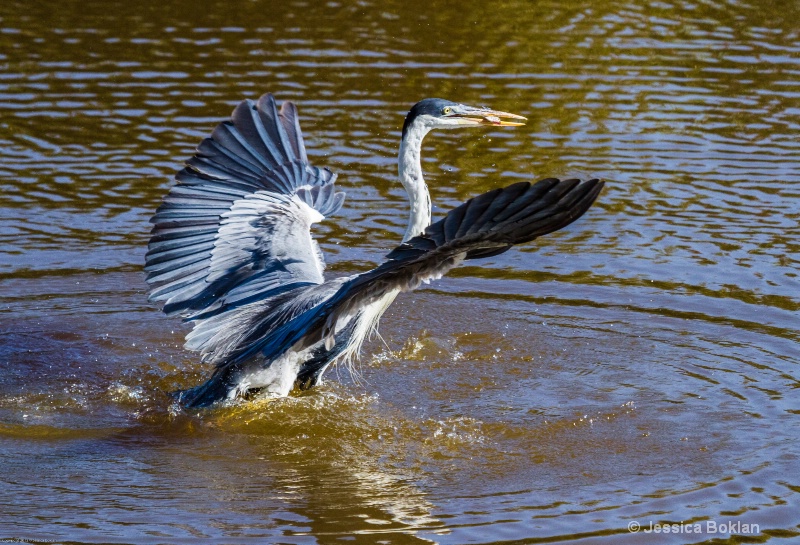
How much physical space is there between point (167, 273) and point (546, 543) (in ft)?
10.0

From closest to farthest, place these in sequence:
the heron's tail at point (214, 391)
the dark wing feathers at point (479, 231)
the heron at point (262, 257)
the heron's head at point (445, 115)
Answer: the dark wing feathers at point (479, 231)
the heron at point (262, 257)
the heron's tail at point (214, 391)
the heron's head at point (445, 115)

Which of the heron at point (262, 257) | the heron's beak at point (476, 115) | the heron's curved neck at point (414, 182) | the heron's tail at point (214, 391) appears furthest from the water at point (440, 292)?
the heron's beak at point (476, 115)

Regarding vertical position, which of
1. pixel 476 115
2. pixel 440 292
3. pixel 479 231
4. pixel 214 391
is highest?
pixel 476 115

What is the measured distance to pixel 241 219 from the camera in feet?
25.1

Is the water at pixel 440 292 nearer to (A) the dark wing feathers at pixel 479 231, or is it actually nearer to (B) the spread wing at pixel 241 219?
(B) the spread wing at pixel 241 219

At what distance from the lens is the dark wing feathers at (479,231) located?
16.6ft

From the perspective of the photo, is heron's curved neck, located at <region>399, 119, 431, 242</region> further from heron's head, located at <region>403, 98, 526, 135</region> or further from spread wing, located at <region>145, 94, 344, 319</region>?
spread wing, located at <region>145, 94, 344, 319</region>

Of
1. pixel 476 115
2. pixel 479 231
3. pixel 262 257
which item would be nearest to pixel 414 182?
pixel 476 115

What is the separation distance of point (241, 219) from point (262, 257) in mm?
329

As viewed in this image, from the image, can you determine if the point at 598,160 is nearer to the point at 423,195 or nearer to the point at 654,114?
the point at 654,114

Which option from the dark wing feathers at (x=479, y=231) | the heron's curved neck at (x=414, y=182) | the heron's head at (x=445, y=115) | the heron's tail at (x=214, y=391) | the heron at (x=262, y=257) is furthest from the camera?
the heron's head at (x=445, y=115)

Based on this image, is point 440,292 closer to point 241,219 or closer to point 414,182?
point 414,182

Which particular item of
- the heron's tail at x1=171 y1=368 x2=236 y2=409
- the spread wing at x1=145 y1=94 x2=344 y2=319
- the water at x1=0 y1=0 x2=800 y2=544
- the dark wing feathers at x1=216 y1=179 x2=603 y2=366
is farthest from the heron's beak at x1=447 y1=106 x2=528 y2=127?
the heron's tail at x1=171 y1=368 x2=236 y2=409

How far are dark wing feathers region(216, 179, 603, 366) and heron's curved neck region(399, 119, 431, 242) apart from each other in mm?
1233
